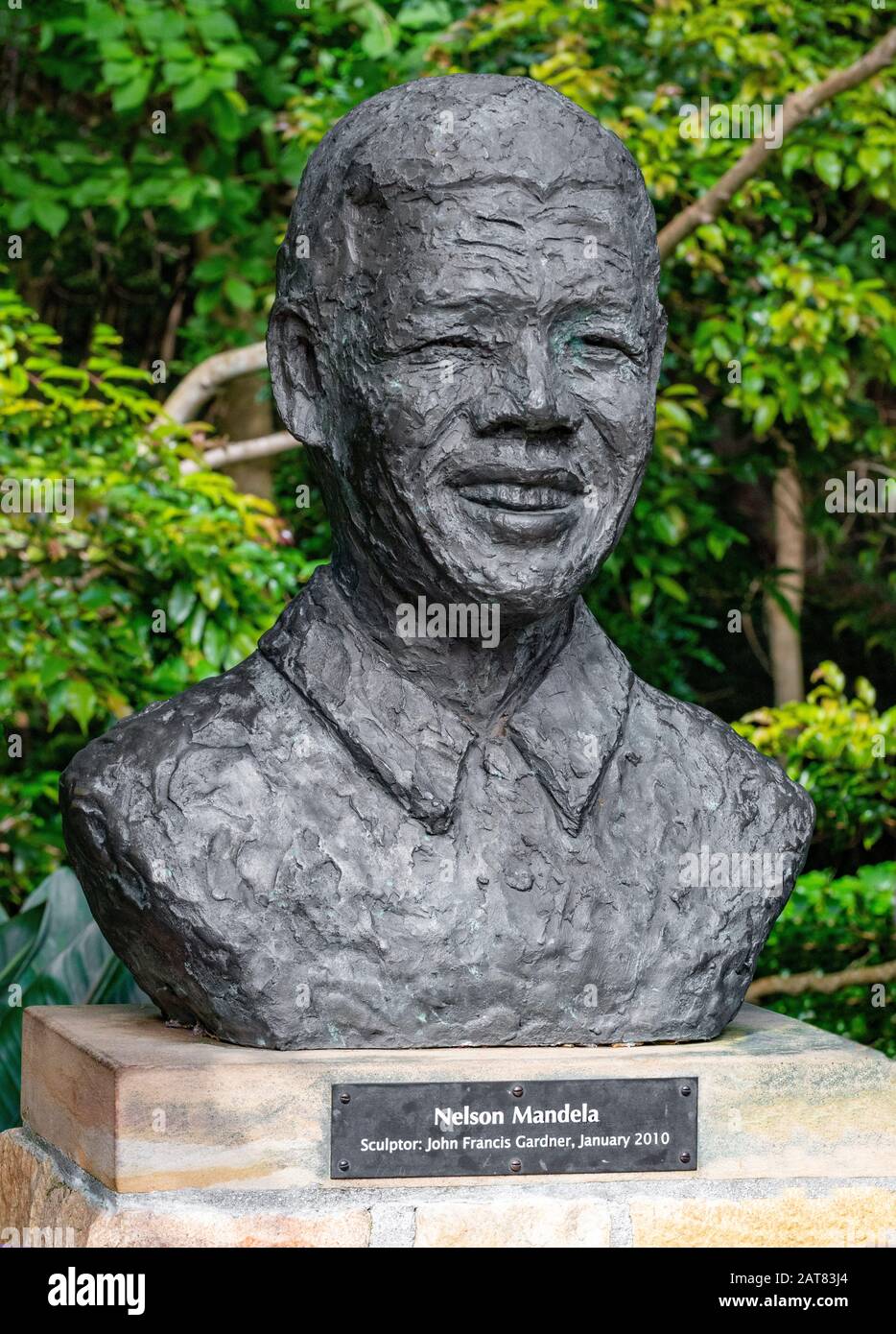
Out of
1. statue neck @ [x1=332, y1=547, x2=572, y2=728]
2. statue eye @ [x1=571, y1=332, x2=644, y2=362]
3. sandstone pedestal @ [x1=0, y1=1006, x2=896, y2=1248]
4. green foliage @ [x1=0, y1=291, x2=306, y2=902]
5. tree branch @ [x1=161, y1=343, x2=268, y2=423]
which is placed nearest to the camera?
sandstone pedestal @ [x1=0, y1=1006, x2=896, y2=1248]

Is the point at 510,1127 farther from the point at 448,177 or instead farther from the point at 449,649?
the point at 448,177

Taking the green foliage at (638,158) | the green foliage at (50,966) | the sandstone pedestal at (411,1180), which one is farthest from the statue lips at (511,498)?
the green foliage at (638,158)

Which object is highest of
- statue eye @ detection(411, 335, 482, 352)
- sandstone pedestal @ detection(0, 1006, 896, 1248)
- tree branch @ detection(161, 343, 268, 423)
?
tree branch @ detection(161, 343, 268, 423)

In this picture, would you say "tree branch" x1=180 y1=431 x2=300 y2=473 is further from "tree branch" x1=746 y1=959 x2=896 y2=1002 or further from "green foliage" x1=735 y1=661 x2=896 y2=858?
→ "tree branch" x1=746 y1=959 x2=896 y2=1002

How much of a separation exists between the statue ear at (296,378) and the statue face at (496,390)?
10 centimetres

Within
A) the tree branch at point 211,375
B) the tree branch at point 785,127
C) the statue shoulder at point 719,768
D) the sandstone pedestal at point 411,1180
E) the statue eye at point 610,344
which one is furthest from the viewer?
the tree branch at point 211,375

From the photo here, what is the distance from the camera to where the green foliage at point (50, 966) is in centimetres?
427

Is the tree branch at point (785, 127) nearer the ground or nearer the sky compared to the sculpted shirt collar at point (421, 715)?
nearer the sky

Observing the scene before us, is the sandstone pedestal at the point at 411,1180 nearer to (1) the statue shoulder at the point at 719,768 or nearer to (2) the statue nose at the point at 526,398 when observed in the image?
(1) the statue shoulder at the point at 719,768

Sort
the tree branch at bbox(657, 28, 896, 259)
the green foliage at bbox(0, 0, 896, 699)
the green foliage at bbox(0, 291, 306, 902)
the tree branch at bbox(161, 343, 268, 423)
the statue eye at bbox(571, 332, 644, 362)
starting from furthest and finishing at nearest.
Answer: the tree branch at bbox(161, 343, 268, 423) → the green foliage at bbox(0, 0, 896, 699) → the tree branch at bbox(657, 28, 896, 259) → the green foliage at bbox(0, 291, 306, 902) → the statue eye at bbox(571, 332, 644, 362)

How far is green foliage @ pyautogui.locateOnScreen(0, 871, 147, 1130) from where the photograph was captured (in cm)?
427

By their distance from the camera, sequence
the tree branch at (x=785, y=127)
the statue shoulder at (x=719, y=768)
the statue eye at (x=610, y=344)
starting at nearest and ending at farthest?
1. the statue eye at (x=610, y=344)
2. the statue shoulder at (x=719, y=768)
3. the tree branch at (x=785, y=127)

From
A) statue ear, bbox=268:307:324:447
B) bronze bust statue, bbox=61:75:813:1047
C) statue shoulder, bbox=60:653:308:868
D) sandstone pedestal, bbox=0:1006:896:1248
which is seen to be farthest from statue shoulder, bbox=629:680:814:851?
statue ear, bbox=268:307:324:447

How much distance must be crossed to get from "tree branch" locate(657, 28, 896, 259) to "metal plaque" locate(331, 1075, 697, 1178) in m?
3.30
